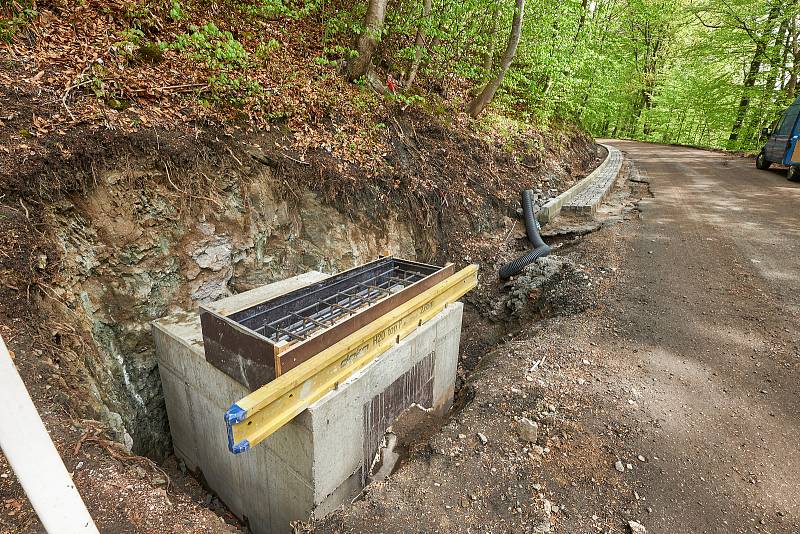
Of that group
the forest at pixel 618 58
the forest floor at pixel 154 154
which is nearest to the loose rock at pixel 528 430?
the forest floor at pixel 154 154

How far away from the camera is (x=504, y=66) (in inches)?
360

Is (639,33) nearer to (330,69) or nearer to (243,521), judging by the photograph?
(330,69)

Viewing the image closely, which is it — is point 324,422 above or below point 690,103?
below

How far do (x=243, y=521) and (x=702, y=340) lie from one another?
578 centimetres

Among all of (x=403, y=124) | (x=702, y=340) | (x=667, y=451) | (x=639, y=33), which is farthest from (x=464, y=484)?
(x=639, y=33)

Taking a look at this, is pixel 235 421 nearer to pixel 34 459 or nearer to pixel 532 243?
pixel 34 459

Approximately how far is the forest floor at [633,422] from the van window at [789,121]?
9424mm

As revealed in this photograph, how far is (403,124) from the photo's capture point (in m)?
7.82

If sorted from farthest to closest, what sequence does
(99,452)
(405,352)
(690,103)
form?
1. (690,103)
2. (405,352)
3. (99,452)

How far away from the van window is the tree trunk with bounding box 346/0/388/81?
45.0 feet

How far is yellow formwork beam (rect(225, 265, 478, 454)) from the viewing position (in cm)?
248

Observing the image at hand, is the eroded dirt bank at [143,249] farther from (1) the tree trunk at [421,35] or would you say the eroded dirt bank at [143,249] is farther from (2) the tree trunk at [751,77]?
(2) the tree trunk at [751,77]

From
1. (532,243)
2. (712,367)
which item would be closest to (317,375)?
(712,367)

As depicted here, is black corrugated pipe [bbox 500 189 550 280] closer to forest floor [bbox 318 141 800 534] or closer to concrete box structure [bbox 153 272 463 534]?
forest floor [bbox 318 141 800 534]
